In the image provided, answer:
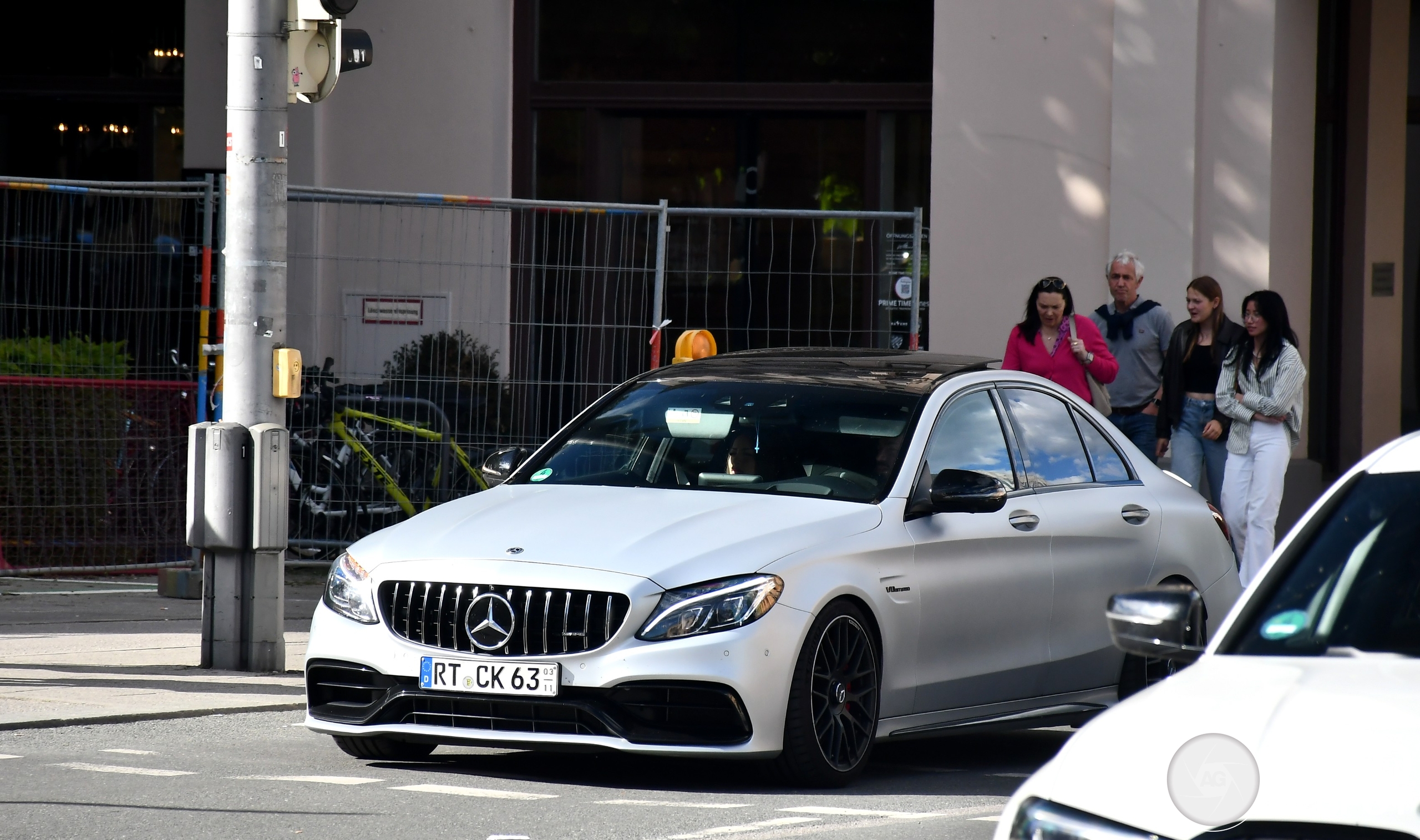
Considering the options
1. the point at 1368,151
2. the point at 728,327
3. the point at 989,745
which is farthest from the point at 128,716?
the point at 1368,151

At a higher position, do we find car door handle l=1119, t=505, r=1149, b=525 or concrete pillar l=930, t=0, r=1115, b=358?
concrete pillar l=930, t=0, r=1115, b=358

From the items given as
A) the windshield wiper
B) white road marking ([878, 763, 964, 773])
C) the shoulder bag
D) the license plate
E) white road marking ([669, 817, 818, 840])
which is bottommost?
white road marking ([878, 763, 964, 773])

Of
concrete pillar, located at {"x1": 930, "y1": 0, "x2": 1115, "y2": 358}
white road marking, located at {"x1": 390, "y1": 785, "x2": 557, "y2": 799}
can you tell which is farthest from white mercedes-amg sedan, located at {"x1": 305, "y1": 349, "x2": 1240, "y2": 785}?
concrete pillar, located at {"x1": 930, "y1": 0, "x2": 1115, "y2": 358}

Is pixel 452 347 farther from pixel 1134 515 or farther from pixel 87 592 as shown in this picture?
pixel 1134 515

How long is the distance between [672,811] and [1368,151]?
38.6 feet

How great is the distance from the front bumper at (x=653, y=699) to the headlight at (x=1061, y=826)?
10.4 feet

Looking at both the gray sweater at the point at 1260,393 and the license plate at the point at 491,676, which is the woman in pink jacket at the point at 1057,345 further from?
the license plate at the point at 491,676

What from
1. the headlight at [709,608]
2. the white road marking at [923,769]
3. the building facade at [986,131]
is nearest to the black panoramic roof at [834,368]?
the white road marking at [923,769]

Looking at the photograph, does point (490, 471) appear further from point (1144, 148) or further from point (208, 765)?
point (1144, 148)

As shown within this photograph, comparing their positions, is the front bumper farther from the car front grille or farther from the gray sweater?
the gray sweater

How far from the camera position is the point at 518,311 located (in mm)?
12930

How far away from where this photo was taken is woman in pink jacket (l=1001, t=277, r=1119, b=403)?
11.6 meters

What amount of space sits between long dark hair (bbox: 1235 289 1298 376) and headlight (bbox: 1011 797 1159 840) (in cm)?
886
